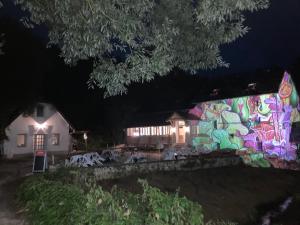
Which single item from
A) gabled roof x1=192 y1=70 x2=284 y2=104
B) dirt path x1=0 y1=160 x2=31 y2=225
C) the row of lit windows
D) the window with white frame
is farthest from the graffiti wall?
dirt path x1=0 y1=160 x2=31 y2=225

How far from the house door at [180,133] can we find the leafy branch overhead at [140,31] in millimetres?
27715

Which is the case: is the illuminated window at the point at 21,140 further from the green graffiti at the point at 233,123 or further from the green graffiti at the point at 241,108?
the green graffiti at the point at 241,108

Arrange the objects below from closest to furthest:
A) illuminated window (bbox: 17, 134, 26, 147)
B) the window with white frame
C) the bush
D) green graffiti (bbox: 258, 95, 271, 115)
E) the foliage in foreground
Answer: the foliage in foreground, the bush, green graffiti (bbox: 258, 95, 271, 115), illuminated window (bbox: 17, 134, 26, 147), the window with white frame

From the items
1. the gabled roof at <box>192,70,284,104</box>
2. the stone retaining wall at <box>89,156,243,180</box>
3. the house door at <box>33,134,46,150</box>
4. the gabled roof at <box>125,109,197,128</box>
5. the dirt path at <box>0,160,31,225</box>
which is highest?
the gabled roof at <box>192,70,284,104</box>

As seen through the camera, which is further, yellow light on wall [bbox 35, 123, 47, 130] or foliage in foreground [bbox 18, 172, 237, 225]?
yellow light on wall [bbox 35, 123, 47, 130]

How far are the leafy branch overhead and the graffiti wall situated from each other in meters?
22.3

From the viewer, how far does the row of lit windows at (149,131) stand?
36.7 metres

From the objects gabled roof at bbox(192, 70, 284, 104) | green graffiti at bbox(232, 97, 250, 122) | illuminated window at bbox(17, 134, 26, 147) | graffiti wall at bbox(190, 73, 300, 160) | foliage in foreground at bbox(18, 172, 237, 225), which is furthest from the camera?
illuminated window at bbox(17, 134, 26, 147)

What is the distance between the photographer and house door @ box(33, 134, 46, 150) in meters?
31.2

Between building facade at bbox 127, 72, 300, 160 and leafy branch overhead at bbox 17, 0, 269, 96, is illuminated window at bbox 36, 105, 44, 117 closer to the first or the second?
building facade at bbox 127, 72, 300, 160

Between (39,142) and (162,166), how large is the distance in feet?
53.8

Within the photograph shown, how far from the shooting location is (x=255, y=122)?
93.6 ft

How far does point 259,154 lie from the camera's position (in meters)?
26.3

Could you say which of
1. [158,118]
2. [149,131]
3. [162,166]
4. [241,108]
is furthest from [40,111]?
[241,108]
